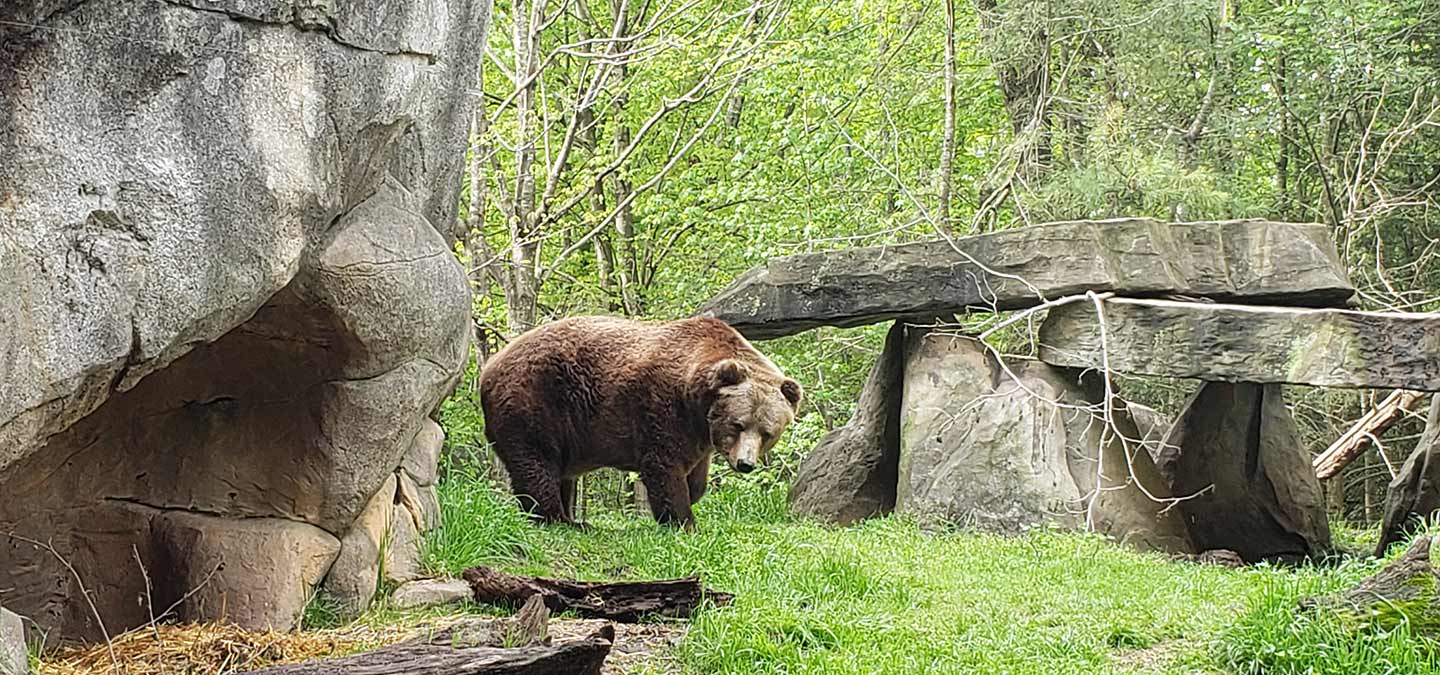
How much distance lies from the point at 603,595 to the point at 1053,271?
5438 millimetres

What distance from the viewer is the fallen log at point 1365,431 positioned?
11438mm

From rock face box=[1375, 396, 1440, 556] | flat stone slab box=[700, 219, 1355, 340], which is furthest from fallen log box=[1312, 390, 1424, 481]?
flat stone slab box=[700, 219, 1355, 340]

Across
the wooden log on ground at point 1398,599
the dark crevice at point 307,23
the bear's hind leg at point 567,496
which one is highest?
the dark crevice at point 307,23

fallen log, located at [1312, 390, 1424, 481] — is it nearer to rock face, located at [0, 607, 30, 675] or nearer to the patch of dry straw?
the patch of dry straw

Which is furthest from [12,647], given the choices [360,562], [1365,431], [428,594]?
[1365,431]

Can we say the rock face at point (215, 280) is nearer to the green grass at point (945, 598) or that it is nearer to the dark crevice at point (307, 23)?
the dark crevice at point (307, 23)

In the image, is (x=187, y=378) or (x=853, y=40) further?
(x=853, y=40)

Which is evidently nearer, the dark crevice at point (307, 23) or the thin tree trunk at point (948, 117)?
the dark crevice at point (307, 23)

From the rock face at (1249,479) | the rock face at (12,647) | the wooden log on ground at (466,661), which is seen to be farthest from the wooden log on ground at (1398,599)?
the rock face at (1249,479)

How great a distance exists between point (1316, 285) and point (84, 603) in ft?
27.5

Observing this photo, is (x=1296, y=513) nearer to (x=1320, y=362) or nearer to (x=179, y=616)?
(x=1320, y=362)

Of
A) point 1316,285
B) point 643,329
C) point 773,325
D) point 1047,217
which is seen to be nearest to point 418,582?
point 643,329

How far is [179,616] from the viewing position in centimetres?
570

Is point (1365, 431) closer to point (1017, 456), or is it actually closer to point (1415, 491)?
point (1415, 491)
